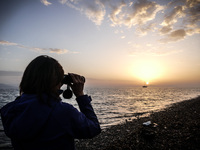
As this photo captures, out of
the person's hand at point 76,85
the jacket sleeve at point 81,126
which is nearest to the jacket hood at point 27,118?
the jacket sleeve at point 81,126

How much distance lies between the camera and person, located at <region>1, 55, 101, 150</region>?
110cm

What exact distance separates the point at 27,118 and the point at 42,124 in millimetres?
152

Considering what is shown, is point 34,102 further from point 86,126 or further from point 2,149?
point 2,149

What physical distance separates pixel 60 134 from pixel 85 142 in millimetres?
8325

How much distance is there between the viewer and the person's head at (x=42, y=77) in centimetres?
128

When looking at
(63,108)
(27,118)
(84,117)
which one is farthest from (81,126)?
(27,118)

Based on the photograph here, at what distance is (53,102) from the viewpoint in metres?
1.24

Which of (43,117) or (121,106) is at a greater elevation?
(43,117)

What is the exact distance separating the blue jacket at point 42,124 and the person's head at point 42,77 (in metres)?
0.09

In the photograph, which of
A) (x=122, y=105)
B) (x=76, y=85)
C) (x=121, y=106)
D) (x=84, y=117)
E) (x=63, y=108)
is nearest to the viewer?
(x=63, y=108)

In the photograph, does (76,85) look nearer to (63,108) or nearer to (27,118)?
(63,108)

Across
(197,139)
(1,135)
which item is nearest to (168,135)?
(197,139)

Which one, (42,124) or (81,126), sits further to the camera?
(81,126)

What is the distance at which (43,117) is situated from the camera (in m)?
1.12
